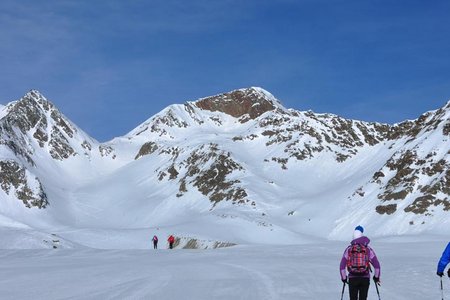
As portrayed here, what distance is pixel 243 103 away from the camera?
7372 inches

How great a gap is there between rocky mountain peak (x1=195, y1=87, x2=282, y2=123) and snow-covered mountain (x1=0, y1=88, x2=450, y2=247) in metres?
0.44

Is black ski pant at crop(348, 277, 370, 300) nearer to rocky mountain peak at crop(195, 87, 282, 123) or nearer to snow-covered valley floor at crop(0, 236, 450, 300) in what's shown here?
snow-covered valley floor at crop(0, 236, 450, 300)

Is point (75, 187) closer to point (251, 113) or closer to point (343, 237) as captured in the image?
point (251, 113)

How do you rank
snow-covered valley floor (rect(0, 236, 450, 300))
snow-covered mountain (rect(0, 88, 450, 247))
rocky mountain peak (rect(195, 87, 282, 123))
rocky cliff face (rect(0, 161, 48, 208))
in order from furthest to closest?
rocky mountain peak (rect(195, 87, 282, 123))
rocky cliff face (rect(0, 161, 48, 208))
snow-covered mountain (rect(0, 88, 450, 247))
snow-covered valley floor (rect(0, 236, 450, 300))

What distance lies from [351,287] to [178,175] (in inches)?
4858

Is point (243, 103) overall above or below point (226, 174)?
above

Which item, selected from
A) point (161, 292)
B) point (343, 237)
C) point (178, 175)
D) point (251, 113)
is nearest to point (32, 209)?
point (178, 175)

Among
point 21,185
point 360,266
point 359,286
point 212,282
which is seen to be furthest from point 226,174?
point 360,266

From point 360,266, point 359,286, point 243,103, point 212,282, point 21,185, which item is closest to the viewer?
point 360,266

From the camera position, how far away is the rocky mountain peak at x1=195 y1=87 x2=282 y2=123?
18275 cm

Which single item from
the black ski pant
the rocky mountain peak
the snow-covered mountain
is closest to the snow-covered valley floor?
the black ski pant

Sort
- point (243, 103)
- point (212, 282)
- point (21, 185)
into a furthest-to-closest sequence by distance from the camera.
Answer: point (243, 103)
point (21, 185)
point (212, 282)

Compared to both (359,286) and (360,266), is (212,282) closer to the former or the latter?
(359,286)

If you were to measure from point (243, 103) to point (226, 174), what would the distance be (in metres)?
69.2
